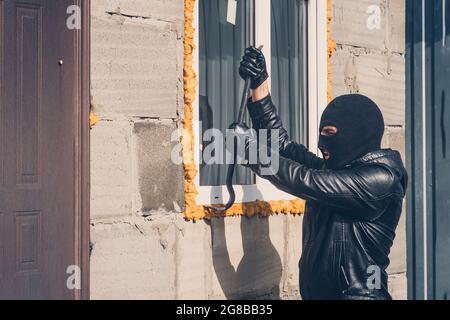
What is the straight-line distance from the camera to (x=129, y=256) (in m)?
5.47

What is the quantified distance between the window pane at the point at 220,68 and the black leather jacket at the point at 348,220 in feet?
3.30

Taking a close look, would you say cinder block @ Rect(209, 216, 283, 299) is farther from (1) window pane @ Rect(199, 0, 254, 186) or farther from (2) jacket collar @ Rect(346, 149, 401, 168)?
(2) jacket collar @ Rect(346, 149, 401, 168)

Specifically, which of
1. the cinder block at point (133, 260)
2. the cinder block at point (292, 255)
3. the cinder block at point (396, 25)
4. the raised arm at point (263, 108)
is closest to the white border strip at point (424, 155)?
the cinder block at point (396, 25)

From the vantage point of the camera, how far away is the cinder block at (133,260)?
5328mm

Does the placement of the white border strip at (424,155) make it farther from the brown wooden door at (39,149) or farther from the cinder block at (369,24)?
the brown wooden door at (39,149)

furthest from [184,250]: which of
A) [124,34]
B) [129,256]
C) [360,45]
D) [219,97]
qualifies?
[360,45]

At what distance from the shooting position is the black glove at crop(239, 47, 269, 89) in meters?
5.36

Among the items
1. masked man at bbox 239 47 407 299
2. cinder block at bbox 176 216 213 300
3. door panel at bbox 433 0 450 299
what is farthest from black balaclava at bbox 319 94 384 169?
door panel at bbox 433 0 450 299

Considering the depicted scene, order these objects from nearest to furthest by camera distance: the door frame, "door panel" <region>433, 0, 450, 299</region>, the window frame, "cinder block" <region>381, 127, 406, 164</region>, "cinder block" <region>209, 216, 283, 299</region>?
the door frame → the window frame → "cinder block" <region>209, 216, 283, 299</region> → "cinder block" <region>381, 127, 406, 164</region> → "door panel" <region>433, 0, 450, 299</region>

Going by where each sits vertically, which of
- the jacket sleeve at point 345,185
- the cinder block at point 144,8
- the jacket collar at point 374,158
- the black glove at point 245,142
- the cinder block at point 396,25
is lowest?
the jacket sleeve at point 345,185

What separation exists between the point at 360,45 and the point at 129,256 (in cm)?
299

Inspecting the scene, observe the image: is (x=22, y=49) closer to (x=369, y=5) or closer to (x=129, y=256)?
(x=129, y=256)

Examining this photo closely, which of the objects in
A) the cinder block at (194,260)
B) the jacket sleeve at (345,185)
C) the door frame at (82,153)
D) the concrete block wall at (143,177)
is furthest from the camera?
the cinder block at (194,260)

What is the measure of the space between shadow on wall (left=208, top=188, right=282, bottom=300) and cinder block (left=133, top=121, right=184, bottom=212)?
40 centimetres
